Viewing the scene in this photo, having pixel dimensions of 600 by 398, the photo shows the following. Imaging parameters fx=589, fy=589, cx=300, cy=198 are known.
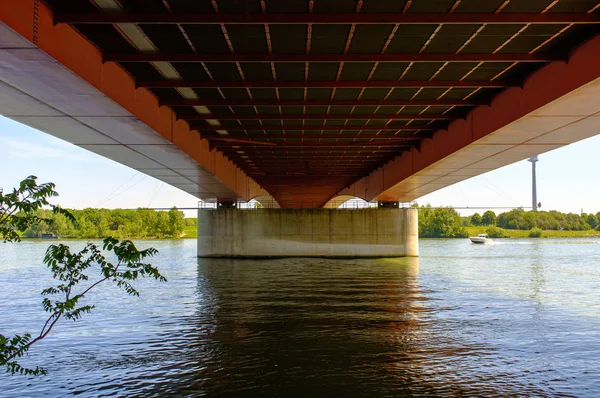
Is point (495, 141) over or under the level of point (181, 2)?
under

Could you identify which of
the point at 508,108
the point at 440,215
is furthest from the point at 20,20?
the point at 440,215

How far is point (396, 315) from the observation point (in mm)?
23109

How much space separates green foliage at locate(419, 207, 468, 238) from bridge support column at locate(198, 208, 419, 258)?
106049 mm

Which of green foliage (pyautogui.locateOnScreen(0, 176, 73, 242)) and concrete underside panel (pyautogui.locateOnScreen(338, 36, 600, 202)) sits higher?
concrete underside panel (pyautogui.locateOnScreen(338, 36, 600, 202))

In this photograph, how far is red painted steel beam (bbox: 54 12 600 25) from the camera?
13.2 meters

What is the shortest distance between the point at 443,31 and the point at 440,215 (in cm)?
15361

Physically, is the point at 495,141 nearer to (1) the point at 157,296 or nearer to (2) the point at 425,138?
(2) the point at 425,138

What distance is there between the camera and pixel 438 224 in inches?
6476

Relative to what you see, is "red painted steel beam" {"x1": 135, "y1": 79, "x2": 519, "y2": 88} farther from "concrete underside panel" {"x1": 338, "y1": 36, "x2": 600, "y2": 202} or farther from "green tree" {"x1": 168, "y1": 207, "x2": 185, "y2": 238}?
"green tree" {"x1": 168, "y1": 207, "x2": 185, "y2": 238}

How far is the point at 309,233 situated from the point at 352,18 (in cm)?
4740

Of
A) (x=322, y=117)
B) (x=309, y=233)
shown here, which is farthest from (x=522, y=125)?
(x=309, y=233)

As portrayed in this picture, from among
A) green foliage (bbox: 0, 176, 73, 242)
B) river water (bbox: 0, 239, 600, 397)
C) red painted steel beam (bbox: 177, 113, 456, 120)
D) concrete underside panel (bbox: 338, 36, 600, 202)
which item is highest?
red painted steel beam (bbox: 177, 113, 456, 120)

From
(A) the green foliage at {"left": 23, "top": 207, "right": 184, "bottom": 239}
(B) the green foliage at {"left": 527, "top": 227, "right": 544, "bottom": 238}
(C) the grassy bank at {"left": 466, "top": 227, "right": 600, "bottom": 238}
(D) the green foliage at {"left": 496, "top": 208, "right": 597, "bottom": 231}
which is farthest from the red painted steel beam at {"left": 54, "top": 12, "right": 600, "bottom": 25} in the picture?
(D) the green foliage at {"left": 496, "top": 208, "right": 597, "bottom": 231}

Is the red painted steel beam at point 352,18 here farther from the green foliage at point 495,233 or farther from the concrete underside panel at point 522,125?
the green foliage at point 495,233
